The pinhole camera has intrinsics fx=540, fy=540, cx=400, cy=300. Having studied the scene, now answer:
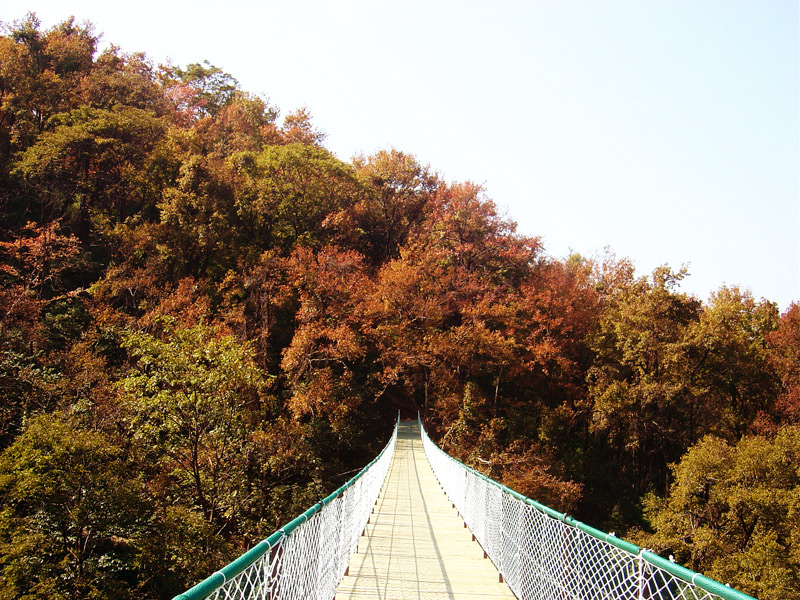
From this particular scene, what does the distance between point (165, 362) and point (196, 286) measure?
9.71m

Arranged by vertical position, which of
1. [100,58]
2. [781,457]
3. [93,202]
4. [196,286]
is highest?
[100,58]

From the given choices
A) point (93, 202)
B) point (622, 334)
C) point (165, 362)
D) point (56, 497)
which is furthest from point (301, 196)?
point (56, 497)

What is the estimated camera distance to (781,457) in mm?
16969

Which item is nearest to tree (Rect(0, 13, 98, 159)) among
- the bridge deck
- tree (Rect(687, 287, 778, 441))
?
the bridge deck

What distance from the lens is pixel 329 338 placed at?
846 inches

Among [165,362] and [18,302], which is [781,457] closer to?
[165,362]

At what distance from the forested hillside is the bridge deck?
19.4 ft

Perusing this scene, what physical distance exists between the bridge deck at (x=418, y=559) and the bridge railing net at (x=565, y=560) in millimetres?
284

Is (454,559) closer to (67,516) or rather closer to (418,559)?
(418,559)

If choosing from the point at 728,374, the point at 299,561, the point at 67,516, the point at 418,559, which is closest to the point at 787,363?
the point at 728,374

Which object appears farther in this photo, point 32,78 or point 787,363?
point 32,78

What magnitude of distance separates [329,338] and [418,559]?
1615 cm

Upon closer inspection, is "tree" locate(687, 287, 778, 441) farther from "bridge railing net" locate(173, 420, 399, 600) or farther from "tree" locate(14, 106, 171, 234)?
"tree" locate(14, 106, 171, 234)

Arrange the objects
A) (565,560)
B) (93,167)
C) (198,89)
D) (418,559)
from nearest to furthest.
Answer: (565,560) < (418,559) < (93,167) < (198,89)
